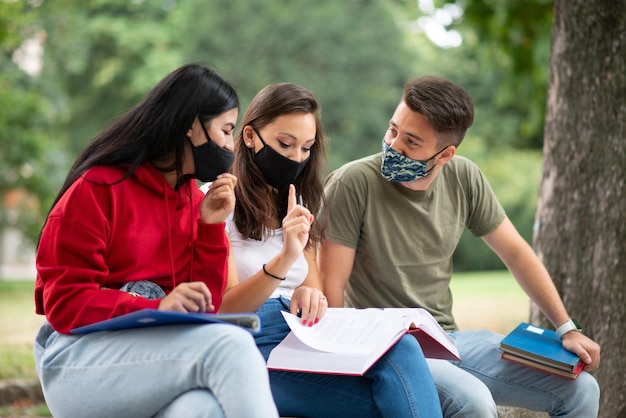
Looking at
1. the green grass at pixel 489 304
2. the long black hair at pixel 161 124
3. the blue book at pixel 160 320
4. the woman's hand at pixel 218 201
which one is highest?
the long black hair at pixel 161 124

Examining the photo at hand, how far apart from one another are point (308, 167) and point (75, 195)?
3.42 feet

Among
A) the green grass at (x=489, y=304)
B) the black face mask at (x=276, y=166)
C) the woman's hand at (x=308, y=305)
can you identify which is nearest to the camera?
the woman's hand at (x=308, y=305)

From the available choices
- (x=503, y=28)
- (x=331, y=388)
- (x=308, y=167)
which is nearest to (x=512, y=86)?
(x=503, y=28)

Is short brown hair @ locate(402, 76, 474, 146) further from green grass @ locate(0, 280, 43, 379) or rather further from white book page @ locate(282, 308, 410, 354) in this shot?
green grass @ locate(0, 280, 43, 379)

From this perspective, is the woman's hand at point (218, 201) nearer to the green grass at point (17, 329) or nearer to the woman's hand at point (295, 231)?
the woman's hand at point (295, 231)

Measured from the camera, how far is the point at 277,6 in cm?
1563

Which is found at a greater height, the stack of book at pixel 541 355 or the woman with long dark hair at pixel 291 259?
the woman with long dark hair at pixel 291 259

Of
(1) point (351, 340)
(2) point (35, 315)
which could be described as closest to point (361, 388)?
(1) point (351, 340)

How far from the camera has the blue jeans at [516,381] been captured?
3074mm

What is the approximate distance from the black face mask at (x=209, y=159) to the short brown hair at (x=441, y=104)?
0.97 m

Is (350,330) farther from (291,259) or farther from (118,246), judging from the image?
(118,246)

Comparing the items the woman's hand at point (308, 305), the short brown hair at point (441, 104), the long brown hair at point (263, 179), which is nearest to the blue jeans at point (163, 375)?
the woman's hand at point (308, 305)

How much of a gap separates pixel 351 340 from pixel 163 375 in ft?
2.44

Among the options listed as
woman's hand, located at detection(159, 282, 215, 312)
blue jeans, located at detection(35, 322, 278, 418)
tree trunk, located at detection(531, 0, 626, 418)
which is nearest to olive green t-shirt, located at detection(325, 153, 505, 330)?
tree trunk, located at detection(531, 0, 626, 418)
